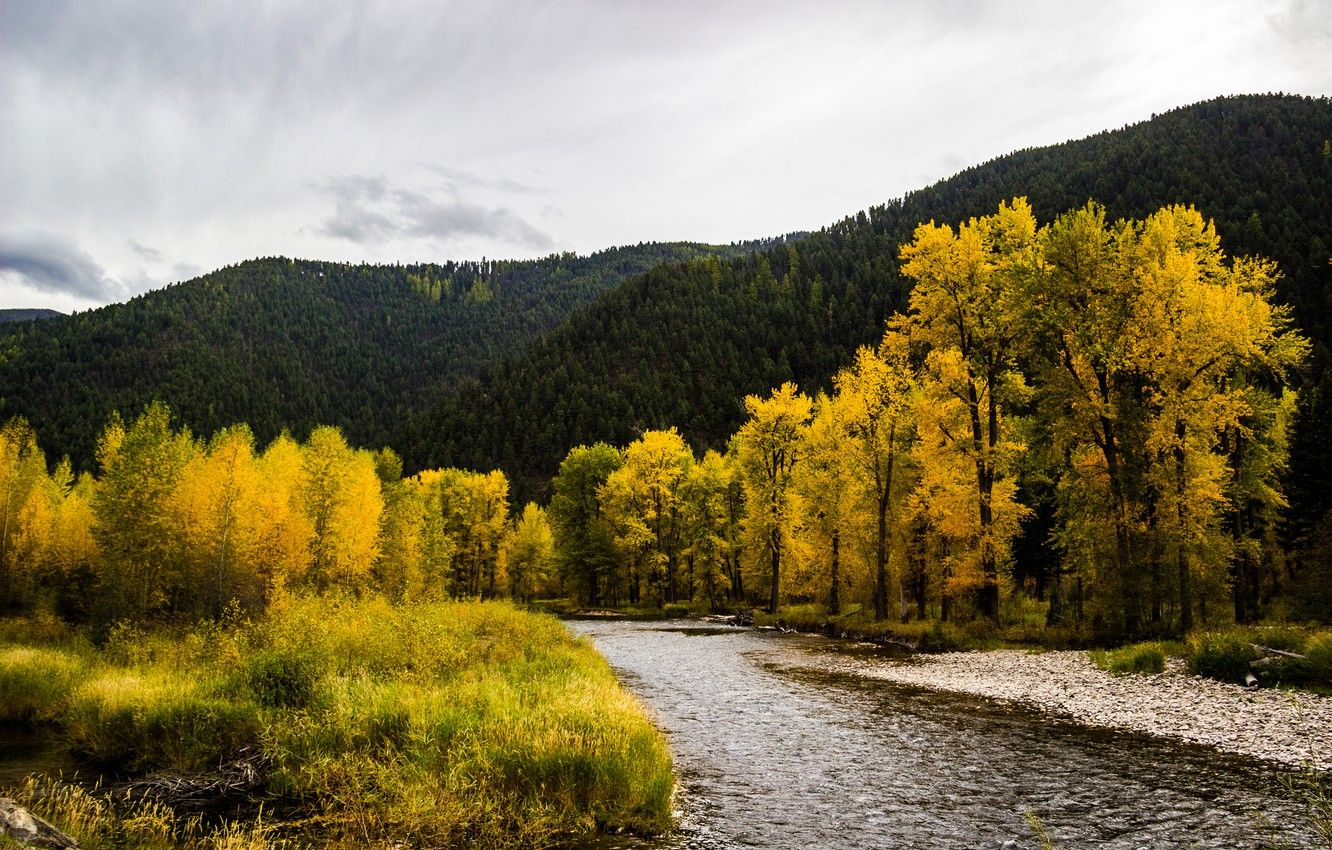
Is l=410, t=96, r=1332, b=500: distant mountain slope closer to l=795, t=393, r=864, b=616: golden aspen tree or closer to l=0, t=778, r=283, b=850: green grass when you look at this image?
l=795, t=393, r=864, b=616: golden aspen tree

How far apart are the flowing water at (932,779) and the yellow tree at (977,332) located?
12808mm

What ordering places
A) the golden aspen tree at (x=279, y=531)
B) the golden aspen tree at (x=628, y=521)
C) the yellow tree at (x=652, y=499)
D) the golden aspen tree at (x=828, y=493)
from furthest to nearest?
the yellow tree at (x=652, y=499) → the golden aspen tree at (x=628, y=521) → the golden aspen tree at (x=828, y=493) → the golden aspen tree at (x=279, y=531)

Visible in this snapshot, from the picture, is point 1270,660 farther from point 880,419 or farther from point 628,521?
point 628,521

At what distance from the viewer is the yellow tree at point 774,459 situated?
53094mm

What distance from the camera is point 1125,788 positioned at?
38.6 feet

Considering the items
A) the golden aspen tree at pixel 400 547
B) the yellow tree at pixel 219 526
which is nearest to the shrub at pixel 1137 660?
the yellow tree at pixel 219 526

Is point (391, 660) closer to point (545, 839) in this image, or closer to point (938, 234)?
point (545, 839)

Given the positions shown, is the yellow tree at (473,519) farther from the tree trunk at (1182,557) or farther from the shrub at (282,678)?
the tree trunk at (1182,557)

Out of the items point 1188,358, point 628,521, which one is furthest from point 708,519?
point 1188,358

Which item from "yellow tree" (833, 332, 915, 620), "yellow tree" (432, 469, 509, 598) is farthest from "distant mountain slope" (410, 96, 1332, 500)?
"yellow tree" (833, 332, 915, 620)

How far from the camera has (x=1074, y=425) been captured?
26.0m

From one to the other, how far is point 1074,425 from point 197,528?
42745 millimetres

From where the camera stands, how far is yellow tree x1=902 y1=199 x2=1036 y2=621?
3027cm

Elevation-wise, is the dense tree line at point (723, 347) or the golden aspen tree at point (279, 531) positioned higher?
Result: the dense tree line at point (723, 347)
